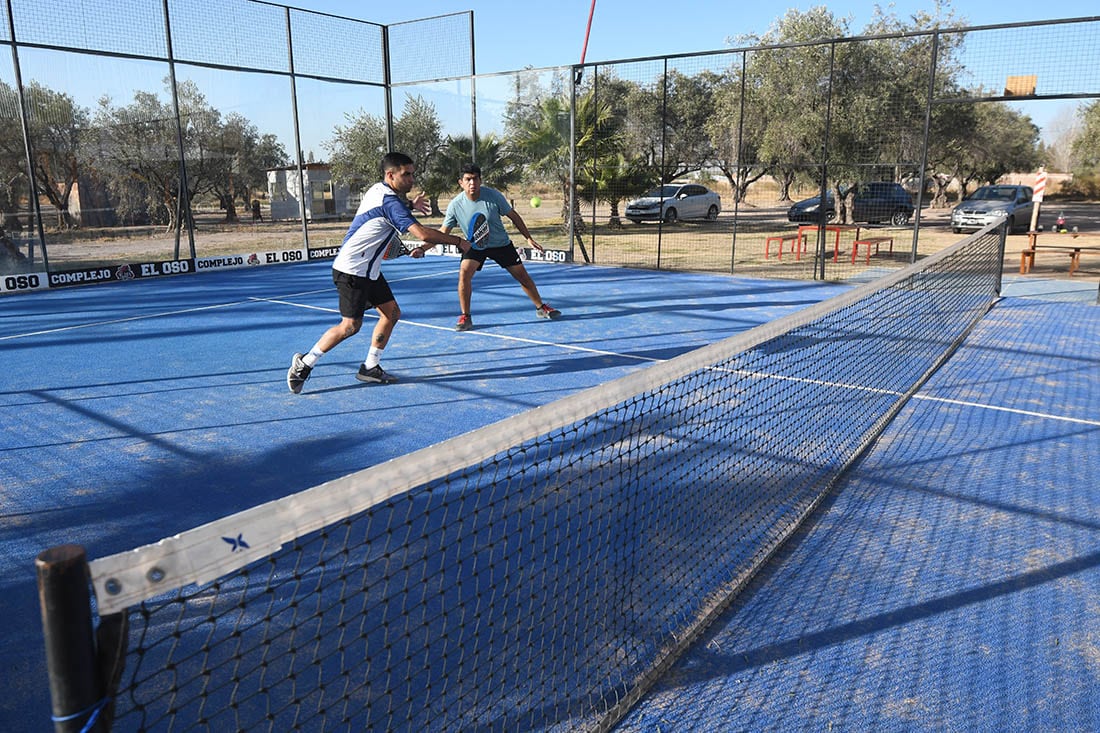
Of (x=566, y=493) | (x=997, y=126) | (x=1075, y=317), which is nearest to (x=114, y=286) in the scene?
(x=566, y=493)

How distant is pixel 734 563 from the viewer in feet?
12.7

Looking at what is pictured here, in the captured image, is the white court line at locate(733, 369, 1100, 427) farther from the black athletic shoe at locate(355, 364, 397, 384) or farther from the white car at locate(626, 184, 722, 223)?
the white car at locate(626, 184, 722, 223)

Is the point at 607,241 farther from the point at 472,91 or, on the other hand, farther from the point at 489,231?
the point at 489,231

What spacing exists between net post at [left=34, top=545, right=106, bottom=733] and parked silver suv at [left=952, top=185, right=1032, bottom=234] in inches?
870

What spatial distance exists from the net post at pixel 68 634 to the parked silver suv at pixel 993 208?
72.5 feet

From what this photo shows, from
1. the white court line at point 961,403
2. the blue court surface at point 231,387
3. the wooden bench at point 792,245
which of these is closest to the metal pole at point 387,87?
the blue court surface at point 231,387

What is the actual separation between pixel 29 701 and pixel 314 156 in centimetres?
1568

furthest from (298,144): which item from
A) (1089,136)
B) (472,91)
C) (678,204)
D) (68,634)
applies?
(1089,136)

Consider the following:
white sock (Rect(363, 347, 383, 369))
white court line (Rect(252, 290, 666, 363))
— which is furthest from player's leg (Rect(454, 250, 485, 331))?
white sock (Rect(363, 347, 383, 369))

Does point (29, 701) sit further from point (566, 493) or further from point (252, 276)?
point (252, 276)

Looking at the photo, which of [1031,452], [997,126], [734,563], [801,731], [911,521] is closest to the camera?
[801,731]

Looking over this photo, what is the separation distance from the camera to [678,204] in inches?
1017

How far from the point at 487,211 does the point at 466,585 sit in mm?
6354

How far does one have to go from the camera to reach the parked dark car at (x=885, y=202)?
1675 cm
